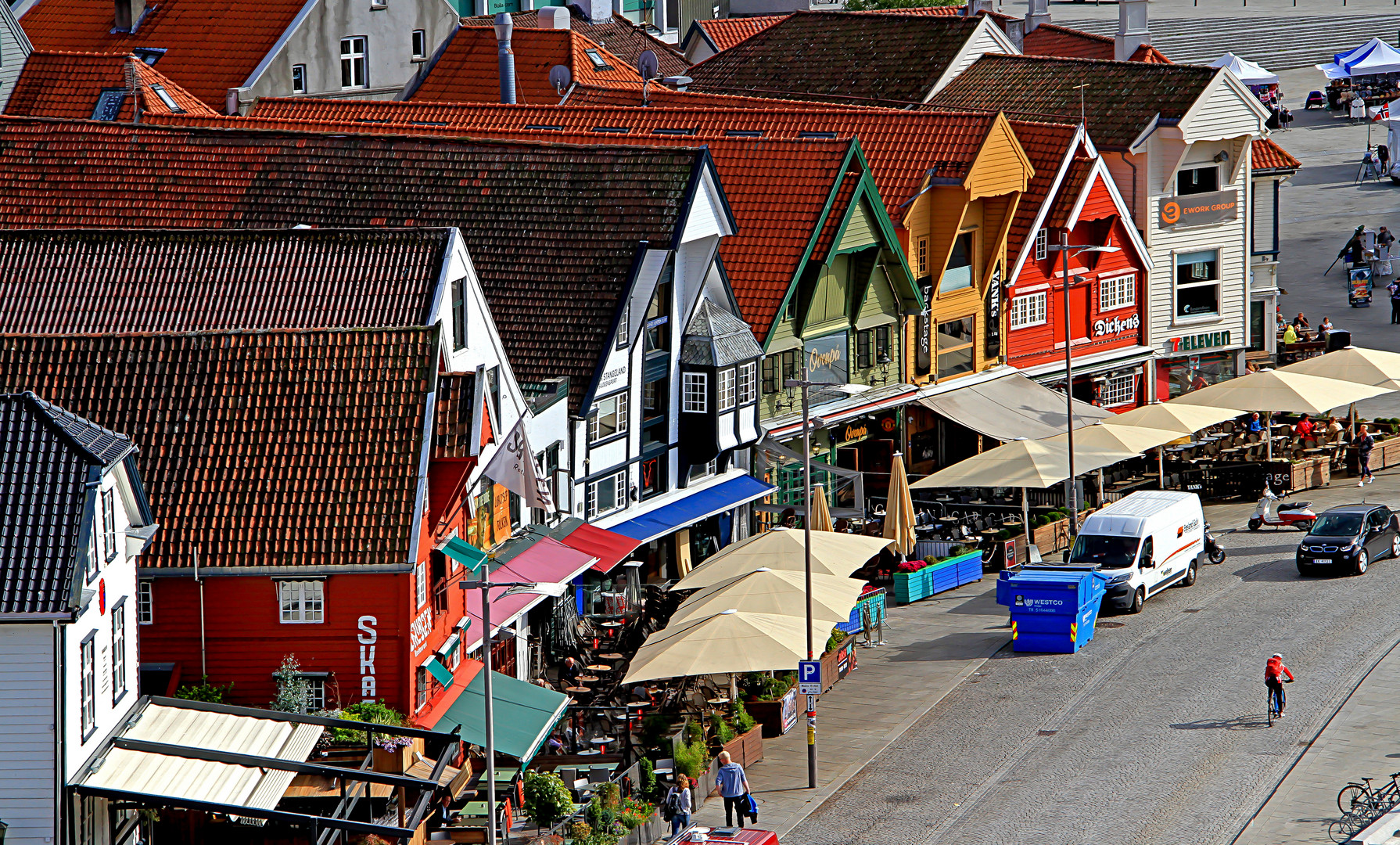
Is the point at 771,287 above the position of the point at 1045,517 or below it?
above

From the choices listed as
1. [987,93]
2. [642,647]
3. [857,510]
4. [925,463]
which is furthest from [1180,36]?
[642,647]

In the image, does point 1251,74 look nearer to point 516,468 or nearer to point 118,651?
point 516,468

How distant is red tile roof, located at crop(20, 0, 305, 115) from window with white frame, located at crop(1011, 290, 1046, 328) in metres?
31.4

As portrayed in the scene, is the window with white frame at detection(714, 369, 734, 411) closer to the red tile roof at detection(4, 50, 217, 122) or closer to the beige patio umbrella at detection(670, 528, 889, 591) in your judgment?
the beige patio umbrella at detection(670, 528, 889, 591)

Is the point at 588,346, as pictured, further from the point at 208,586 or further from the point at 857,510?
the point at 208,586

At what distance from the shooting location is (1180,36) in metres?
137

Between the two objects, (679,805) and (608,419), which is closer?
(679,805)

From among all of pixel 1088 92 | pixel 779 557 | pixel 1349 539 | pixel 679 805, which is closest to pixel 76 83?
pixel 779 557

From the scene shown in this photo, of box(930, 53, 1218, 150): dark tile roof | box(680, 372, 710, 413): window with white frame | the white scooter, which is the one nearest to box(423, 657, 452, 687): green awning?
box(680, 372, 710, 413): window with white frame

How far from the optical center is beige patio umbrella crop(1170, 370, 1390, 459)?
61844mm

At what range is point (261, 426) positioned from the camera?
38.9 m

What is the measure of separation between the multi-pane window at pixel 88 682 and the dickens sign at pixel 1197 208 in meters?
44.1

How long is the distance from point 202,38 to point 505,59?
15808mm

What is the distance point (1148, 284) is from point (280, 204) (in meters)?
29.4
